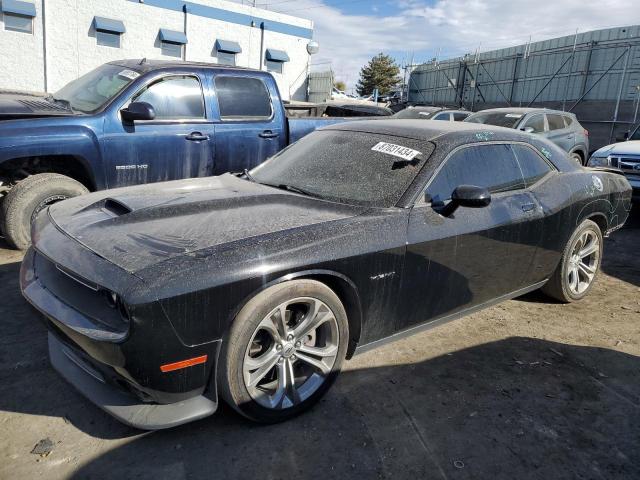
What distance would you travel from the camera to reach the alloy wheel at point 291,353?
2.61 metres

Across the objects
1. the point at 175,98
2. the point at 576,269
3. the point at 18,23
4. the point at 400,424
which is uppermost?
the point at 18,23

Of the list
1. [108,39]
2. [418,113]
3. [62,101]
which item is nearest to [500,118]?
[418,113]

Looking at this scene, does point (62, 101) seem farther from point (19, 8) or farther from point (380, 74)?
point (380, 74)

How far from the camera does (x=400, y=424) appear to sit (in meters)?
2.81

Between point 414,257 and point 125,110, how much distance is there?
350 cm

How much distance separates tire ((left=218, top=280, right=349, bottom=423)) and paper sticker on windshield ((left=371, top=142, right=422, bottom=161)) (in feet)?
3.94

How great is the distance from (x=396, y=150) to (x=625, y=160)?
6.95 metres

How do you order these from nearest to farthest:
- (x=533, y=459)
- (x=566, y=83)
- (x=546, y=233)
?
1. (x=533, y=459)
2. (x=546, y=233)
3. (x=566, y=83)

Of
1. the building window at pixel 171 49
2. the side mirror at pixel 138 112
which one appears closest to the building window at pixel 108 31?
the building window at pixel 171 49

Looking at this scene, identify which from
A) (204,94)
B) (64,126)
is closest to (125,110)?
(64,126)

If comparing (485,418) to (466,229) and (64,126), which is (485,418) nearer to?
(466,229)

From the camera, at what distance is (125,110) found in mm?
5086

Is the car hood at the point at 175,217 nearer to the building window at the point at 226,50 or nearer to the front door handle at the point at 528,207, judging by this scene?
the front door handle at the point at 528,207

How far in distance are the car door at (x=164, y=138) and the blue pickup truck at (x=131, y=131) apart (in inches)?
→ 0.4
